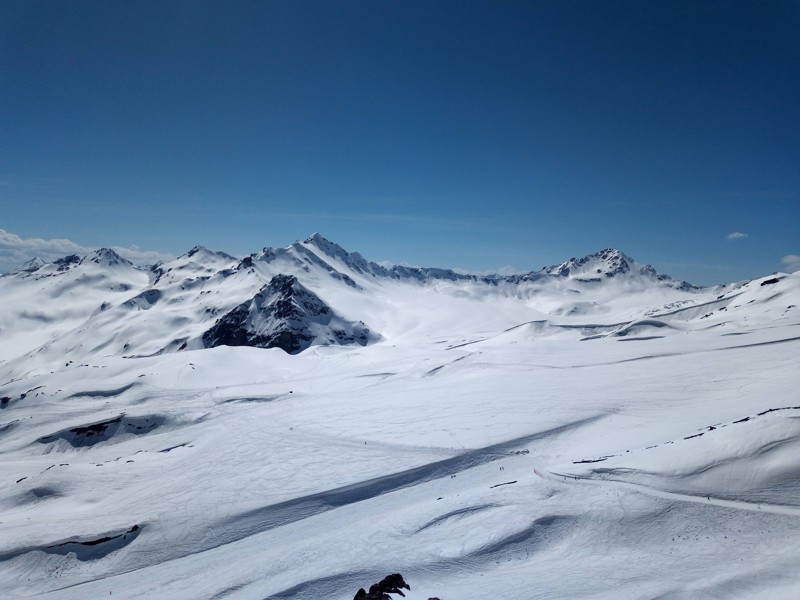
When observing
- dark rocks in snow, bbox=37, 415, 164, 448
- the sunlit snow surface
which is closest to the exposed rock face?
dark rocks in snow, bbox=37, 415, 164, 448

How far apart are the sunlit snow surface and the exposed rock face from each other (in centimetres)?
9220

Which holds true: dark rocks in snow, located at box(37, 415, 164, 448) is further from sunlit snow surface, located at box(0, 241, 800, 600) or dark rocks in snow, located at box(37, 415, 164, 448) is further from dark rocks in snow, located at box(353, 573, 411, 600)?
dark rocks in snow, located at box(353, 573, 411, 600)

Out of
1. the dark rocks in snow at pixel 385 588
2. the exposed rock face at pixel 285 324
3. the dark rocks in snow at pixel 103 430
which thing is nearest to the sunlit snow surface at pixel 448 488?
the dark rocks in snow at pixel 103 430

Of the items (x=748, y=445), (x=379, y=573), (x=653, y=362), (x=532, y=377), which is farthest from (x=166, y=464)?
(x=653, y=362)

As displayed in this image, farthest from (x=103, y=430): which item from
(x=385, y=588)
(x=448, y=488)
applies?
(x=385, y=588)

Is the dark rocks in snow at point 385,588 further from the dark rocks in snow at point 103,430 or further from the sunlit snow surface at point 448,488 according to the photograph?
the dark rocks in snow at point 103,430

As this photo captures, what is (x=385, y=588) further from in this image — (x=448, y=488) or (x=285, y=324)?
(x=285, y=324)

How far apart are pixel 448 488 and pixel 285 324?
132085 millimetres

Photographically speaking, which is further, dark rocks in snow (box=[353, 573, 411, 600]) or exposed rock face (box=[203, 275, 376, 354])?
exposed rock face (box=[203, 275, 376, 354])

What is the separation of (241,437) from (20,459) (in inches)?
1119

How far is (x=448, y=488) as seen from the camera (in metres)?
27.1

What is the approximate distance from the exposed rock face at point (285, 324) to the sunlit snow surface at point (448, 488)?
92.2 m

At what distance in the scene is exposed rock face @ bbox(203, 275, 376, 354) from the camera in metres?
150

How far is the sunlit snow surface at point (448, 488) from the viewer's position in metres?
18.5
